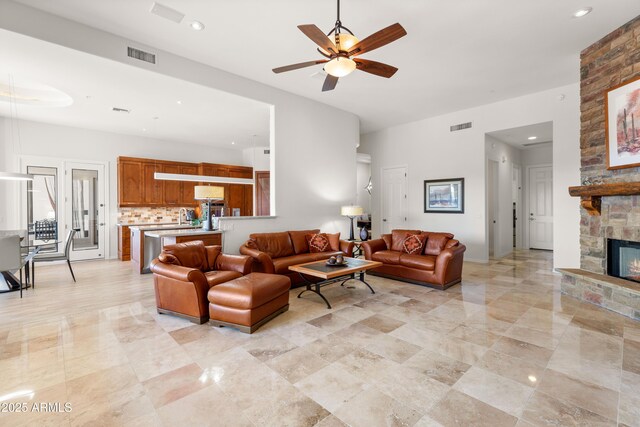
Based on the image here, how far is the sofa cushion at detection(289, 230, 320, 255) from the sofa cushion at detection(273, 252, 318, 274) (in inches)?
8.9

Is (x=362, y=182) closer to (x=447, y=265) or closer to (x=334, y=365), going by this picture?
(x=447, y=265)

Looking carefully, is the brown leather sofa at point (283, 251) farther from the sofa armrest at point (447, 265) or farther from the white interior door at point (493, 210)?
the white interior door at point (493, 210)

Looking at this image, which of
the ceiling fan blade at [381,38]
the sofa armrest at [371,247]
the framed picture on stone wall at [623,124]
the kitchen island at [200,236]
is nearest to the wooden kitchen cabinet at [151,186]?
the kitchen island at [200,236]

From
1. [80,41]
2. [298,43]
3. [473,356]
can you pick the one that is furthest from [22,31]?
[473,356]

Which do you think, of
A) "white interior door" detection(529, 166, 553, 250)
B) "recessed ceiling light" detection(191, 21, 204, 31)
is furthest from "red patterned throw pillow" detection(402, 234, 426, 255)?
"white interior door" detection(529, 166, 553, 250)

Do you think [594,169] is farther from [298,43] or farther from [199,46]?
[199,46]

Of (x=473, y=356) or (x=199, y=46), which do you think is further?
(x=199, y=46)

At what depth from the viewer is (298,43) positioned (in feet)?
13.3

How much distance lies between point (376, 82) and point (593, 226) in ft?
13.0

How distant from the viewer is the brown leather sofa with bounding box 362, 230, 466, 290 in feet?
15.2

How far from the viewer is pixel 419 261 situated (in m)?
4.85

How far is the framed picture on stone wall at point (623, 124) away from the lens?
3.62 metres

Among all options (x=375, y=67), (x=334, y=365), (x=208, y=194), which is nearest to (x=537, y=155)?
(x=375, y=67)

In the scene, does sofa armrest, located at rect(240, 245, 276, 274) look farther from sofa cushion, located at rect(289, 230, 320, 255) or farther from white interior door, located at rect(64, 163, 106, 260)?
white interior door, located at rect(64, 163, 106, 260)
